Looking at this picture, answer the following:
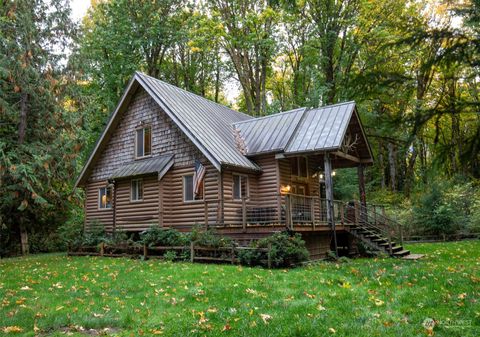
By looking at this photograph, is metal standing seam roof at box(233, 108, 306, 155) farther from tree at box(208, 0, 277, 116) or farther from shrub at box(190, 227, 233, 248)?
tree at box(208, 0, 277, 116)

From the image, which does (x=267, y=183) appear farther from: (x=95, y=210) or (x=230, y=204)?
(x=95, y=210)

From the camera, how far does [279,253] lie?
13391 millimetres

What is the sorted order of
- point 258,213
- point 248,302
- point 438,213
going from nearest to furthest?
point 248,302
point 258,213
point 438,213

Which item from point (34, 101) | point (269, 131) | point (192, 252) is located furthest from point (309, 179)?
point (34, 101)

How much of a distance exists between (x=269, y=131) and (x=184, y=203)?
5657 millimetres

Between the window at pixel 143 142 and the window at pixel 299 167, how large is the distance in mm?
7577

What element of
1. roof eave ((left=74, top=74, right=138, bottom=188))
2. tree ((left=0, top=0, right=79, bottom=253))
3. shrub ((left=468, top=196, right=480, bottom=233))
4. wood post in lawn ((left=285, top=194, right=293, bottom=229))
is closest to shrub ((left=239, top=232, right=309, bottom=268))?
wood post in lawn ((left=285, top=194, right=293, bottom=229))

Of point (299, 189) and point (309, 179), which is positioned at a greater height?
point (309, 179)

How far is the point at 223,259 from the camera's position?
14398 mm

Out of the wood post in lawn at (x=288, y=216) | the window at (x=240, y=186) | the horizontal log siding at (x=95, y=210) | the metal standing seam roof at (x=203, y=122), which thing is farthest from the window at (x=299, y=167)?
the horizontal log siding at (x=95, y=210)

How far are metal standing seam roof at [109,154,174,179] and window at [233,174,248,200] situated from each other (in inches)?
127

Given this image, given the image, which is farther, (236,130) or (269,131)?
(236,130)

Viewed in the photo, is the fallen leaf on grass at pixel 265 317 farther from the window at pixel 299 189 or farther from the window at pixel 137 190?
the window at pixel 137 190

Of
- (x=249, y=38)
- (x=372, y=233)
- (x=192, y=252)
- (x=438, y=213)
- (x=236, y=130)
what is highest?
(x=249, y=38)
